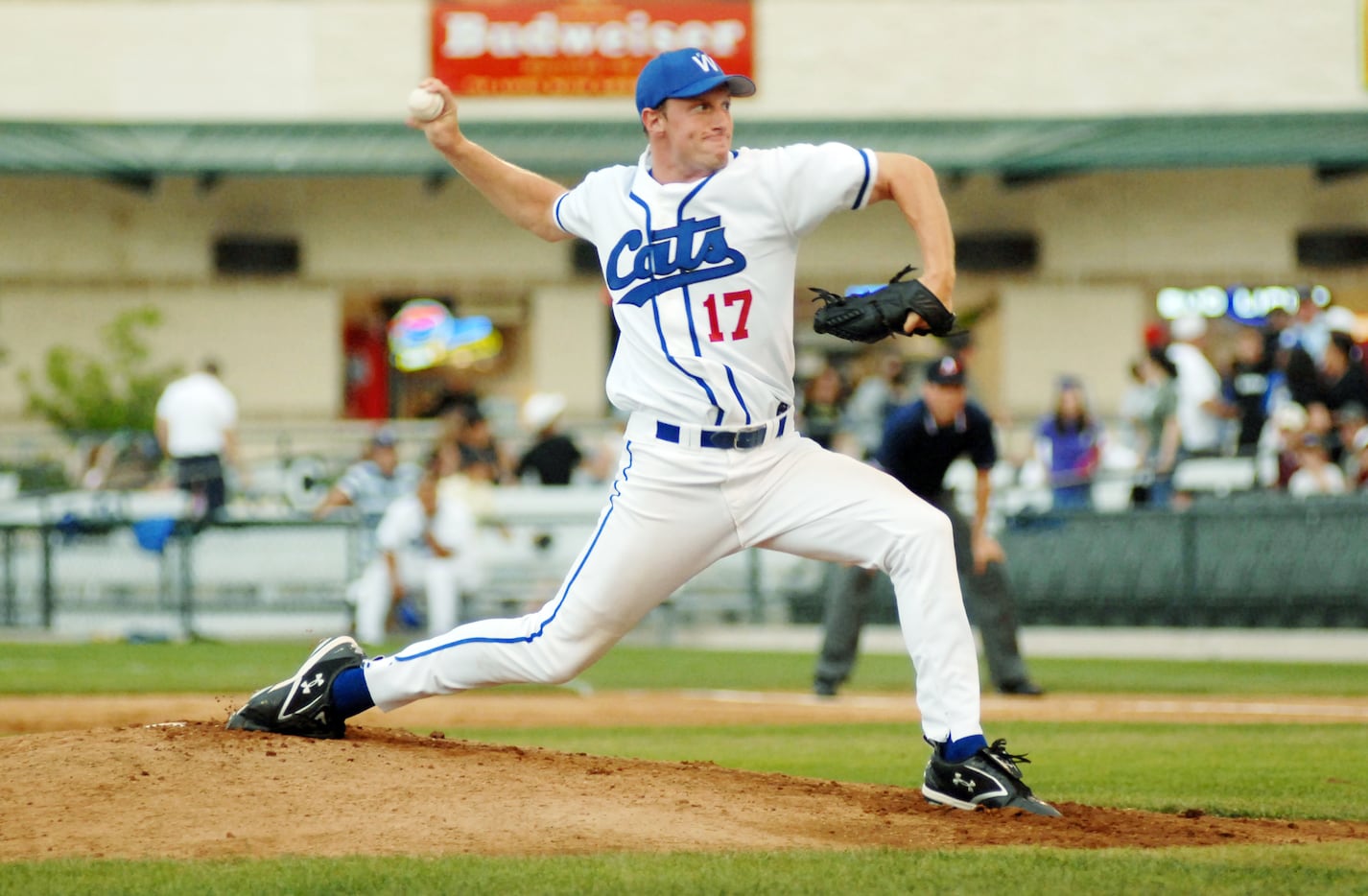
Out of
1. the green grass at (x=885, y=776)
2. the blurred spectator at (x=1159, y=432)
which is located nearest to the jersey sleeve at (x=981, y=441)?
the green grass at (x=885, y=776)

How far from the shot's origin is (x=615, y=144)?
23766mm

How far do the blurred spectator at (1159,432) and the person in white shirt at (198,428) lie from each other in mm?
8850

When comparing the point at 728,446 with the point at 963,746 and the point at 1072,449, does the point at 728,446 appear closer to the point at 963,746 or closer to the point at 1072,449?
the point at 963,746

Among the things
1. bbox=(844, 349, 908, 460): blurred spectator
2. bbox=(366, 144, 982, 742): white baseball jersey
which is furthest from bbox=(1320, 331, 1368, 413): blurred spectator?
bbox=(366, 144, 982, 742): white baseball jersey

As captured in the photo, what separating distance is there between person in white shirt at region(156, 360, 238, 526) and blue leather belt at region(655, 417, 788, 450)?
42.3ft

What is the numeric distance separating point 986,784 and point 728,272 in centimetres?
170

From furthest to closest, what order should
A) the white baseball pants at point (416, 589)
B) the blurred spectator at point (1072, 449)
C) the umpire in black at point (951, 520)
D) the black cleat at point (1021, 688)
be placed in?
the blurred spectator at point (1072, 449) → the white baseball pants at point (416, 589) → the black cleat at point (1021, 688) → the umpire in black at point (951, 520)

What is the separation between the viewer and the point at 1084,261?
84.7 ft

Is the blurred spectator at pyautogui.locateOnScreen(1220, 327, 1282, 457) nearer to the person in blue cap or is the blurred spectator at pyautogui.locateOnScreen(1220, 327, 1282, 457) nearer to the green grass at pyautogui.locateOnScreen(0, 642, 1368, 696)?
the green grass at pyautogui.locateOnScreen(0, 642, 1368, 696)

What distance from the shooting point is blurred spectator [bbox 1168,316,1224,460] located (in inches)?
639

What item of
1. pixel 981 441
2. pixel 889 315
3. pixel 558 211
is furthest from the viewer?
pixel 981 441

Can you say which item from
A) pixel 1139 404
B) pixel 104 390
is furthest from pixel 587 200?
pixel 104 390

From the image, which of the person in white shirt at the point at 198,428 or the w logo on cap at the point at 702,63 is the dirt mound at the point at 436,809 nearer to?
the w logo on cap at the point at 702,63

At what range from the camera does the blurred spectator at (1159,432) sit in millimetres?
15562
